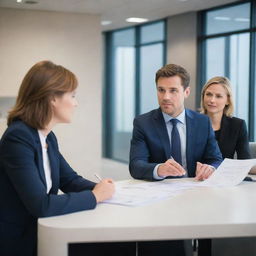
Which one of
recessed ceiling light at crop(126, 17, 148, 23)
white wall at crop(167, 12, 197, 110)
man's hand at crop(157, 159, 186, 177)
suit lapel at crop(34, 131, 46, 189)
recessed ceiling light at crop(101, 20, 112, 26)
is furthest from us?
recessed ceiling light at crop(101, 20, 112, 26)

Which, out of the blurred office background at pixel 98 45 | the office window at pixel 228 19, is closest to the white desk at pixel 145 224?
the blurred office background at pixel 98 45

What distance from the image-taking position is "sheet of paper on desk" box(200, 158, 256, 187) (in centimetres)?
239

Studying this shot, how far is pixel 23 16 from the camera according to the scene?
696cm

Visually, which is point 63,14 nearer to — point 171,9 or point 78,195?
point 171,9

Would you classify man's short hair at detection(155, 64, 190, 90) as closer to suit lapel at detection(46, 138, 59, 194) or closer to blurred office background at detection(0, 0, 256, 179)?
suit lapel at detection(46, 138, 59, 194)

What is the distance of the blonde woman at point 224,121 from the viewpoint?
3279 millimetres

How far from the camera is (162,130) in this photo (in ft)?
8.98

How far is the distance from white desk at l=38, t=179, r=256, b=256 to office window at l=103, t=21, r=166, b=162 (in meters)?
6.74

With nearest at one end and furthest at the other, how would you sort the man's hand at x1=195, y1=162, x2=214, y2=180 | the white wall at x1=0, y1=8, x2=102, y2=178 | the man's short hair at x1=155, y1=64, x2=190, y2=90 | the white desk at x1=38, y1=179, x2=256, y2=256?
the white desk at x1=38, y1=179, x2=256, y2=256 → the man's hand at x1=195, y1=162, x2=214, y2=180 → the man's short hair at x1=155, y1=64, x2=190, y2=90 → the white wall at x1=0, y1=8, x2=102, y2=178

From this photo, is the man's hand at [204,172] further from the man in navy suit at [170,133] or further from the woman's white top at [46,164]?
the woman's white top at [46,164]

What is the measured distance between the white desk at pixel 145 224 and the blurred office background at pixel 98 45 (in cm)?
505

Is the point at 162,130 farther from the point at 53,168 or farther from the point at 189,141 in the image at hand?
the point at 53,168

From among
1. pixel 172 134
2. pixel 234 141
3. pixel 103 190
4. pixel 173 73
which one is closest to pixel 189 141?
pixel 172 134

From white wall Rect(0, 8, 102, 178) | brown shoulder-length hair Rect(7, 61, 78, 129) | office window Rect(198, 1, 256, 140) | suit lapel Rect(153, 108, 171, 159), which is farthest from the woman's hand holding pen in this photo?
white wall Rect(0, 8, 102, 178)
